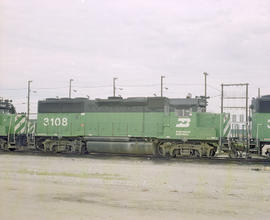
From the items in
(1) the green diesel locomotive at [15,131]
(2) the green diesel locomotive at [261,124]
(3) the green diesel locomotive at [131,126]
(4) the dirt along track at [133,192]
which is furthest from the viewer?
(1) the green diesel locomotive at [15,131]

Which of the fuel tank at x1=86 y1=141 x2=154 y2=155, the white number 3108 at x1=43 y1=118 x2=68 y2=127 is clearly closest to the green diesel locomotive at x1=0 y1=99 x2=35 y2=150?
the white number 3108 at x1=43 y1=118 x2=68 y2=127

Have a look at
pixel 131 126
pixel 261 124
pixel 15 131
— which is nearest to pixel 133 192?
pixel 261 124

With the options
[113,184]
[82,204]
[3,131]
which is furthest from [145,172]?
[3,131]

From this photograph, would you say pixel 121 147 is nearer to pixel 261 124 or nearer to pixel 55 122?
pixel 55 122

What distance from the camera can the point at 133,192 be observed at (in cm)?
888

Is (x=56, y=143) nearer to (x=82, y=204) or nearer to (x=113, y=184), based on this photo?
(x=113, y=184)

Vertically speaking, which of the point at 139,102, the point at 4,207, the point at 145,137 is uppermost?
the point at 139,102

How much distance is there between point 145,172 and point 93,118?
832 cm

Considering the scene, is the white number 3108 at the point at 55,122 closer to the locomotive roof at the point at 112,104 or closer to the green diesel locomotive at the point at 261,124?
the locomotive roof at the point at 112,104

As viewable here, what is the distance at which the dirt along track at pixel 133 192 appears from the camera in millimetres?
6906

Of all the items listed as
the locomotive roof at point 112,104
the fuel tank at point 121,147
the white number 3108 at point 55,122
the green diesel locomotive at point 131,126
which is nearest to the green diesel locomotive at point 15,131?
the green diesel locomotive at point 131,126

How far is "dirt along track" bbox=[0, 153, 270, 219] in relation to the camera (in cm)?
691

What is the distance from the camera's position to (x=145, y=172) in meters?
12.6

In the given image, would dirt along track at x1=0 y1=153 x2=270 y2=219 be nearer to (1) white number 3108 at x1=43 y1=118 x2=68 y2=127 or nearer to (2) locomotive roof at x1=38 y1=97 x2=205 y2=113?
(2) locomotive roof at x1=38 y1=97 x2=205 y2=113
